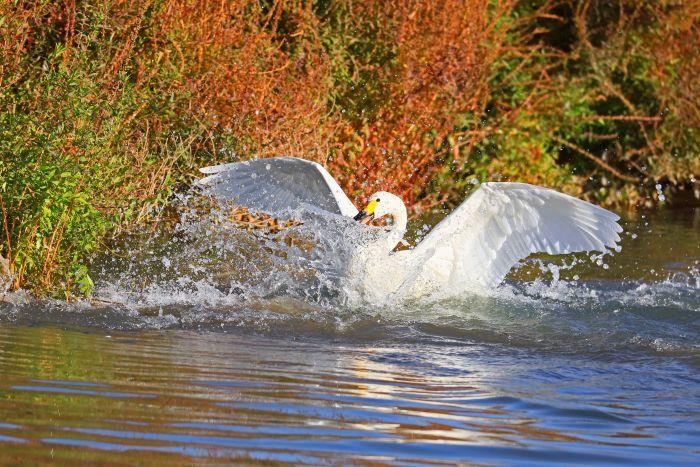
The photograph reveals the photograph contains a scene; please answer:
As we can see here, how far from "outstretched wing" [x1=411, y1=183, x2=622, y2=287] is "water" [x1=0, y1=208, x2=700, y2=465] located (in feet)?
0.89

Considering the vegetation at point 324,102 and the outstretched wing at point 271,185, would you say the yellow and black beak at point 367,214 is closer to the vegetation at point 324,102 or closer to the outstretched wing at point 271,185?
the outstretched wing at point 271,185

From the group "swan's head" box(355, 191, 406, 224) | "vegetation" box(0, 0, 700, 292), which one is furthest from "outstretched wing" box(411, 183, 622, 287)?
"vegetation" box(0, 0, 700, 292)

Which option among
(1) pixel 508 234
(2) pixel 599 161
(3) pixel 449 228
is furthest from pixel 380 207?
(2) pixel 599 161

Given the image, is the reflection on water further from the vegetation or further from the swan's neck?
the swan's neck

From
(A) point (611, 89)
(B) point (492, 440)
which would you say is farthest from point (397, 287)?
(A) point (611, 89)

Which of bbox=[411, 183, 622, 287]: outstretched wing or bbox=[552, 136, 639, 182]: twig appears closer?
bbox=[411, 183, 622, 287]: outstretched wing

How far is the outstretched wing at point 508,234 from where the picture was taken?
768cm

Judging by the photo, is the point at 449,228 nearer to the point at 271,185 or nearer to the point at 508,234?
the point at 508,234

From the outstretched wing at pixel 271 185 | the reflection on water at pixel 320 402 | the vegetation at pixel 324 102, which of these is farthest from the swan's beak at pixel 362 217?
the reflection on water at pixel 320 402

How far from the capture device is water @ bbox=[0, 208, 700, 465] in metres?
3.88

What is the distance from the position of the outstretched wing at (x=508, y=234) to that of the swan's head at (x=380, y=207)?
35 cm

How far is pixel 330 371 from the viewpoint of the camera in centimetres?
525

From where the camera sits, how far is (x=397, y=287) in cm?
756

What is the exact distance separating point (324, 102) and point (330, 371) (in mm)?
5634
